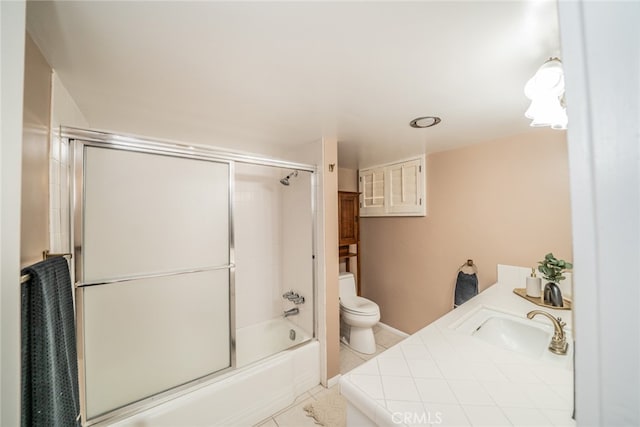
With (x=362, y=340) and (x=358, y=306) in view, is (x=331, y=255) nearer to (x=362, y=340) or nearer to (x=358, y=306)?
(x=358, y=306)

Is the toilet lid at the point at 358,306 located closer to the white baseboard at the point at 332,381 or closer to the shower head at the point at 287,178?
the white baseboard at the point at 332,381

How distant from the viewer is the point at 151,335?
141cm

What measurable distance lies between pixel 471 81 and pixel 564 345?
1.35m

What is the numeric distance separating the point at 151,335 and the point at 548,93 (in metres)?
2.37

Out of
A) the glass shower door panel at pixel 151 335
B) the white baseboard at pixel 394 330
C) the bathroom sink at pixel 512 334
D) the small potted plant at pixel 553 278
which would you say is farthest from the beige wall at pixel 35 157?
the white baseboard at pixel 394 330

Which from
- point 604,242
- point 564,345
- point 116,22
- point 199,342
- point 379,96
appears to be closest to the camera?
point 604,242

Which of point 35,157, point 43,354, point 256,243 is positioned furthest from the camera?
point 256,243

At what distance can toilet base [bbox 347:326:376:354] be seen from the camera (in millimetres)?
2369

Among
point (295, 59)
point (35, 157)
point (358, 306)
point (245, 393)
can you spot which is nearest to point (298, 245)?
point (358, 306)

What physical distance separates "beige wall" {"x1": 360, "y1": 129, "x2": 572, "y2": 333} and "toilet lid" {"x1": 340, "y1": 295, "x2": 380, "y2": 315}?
0.46m

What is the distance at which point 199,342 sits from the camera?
5.10 ft

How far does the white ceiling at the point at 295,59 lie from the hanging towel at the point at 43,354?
2.79ft

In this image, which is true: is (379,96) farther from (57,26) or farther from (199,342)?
(199,342)

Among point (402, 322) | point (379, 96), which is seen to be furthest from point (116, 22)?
point (402, 322)
